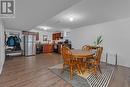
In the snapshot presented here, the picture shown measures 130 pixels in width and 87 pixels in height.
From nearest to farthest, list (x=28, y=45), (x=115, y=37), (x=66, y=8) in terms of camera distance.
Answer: (x=66, y=8)
(x=115, y=37)
(x=28, y=45)

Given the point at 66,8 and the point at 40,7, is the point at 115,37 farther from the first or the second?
the point at 40,7

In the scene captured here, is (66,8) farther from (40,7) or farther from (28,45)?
(28,45)

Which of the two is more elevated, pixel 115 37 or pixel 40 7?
pixel 40 7

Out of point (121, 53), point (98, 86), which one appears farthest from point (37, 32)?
point (98, 86)

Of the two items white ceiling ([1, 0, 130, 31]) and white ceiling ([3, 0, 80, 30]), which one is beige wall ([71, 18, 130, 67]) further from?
white ceiling ([3, 0, 80, 30])

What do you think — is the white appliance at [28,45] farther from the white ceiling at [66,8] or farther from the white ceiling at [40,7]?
the white ceiling at [40,7]

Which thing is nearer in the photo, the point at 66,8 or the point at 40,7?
the point at 40,7

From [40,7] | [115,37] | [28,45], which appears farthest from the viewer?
[28,45]

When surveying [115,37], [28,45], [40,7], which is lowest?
[28,45]

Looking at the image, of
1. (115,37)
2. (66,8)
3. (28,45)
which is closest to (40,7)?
(66,8)

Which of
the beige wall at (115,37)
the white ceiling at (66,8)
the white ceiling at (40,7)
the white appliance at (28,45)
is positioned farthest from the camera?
the white appliance at (28,45)

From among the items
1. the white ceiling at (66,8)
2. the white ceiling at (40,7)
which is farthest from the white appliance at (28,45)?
the white ceiling at (40,7)

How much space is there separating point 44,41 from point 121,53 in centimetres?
673

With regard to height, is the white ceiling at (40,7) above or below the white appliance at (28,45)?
above
